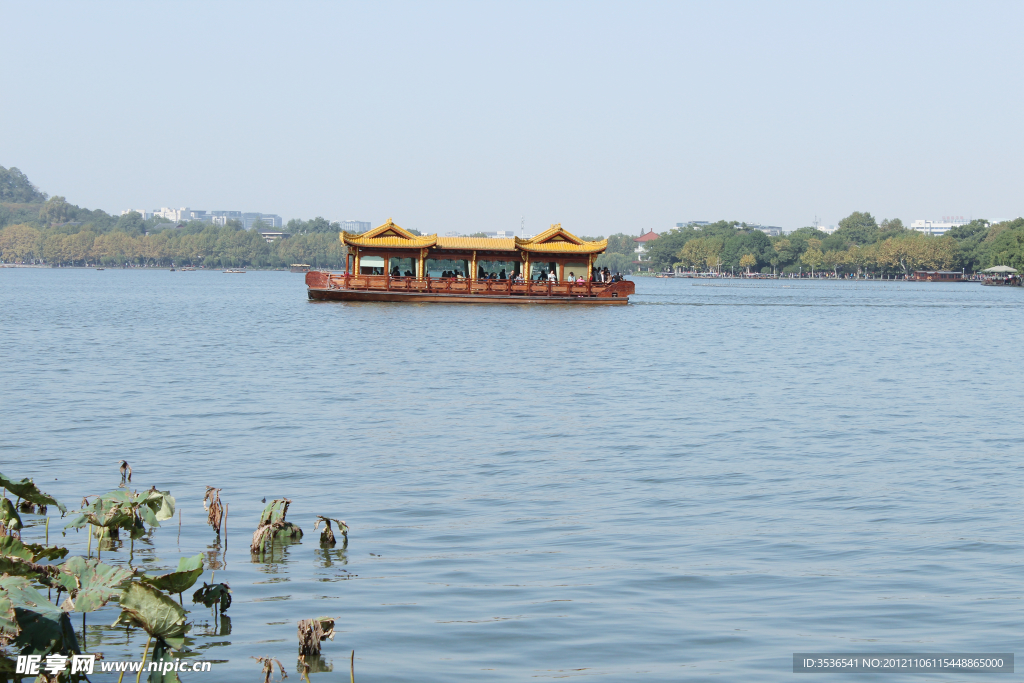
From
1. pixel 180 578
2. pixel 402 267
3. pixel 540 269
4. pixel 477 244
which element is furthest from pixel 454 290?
pixel 180 578

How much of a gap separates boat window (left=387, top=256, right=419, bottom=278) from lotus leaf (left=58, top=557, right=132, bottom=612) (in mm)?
45151

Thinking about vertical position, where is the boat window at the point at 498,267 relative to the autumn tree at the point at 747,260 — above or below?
below

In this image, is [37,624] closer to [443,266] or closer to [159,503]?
[159,503]

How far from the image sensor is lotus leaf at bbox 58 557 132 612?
4934 mm

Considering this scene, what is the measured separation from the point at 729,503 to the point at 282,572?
4.35 m

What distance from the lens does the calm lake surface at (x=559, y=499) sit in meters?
6.10

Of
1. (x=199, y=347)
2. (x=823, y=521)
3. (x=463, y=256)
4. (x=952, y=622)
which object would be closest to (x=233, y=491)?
(x=823, y=521)

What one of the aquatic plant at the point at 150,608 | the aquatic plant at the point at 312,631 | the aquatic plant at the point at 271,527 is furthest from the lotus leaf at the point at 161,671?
Result: the aquatic plant at the point at 271,527

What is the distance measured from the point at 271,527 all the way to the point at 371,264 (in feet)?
143

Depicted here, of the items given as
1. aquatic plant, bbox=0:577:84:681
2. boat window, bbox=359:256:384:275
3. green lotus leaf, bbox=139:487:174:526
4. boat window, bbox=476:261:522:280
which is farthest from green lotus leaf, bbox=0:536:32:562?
boat window, bbox=476:261:522:280

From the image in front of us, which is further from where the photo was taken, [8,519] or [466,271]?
[466,271]

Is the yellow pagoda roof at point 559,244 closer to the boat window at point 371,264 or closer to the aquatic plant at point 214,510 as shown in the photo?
the boat window at point 371,264

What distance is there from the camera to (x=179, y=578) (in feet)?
15.7

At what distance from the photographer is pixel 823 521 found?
9.01m
